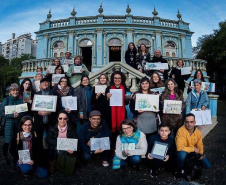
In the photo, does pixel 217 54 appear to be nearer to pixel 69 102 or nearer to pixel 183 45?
pixel 183 45

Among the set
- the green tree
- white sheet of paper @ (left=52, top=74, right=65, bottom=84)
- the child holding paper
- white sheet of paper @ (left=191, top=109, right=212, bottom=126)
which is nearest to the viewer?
the child holding paper

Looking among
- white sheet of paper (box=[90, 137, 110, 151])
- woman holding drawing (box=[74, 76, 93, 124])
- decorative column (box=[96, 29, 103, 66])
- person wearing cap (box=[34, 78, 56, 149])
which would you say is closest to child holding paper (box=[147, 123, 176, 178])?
white sheet of paper (box=[90, 137, 110, 151])

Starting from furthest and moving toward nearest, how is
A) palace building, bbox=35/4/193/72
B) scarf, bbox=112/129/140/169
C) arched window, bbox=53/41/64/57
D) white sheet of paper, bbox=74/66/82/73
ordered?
1. arched window, bbox=53/41/64/57
2. palace building, bbox=35/4/193/72
3. white sheet of paper, bbox=74/66/82/73
4. scarf, bbox=112/129/140/169

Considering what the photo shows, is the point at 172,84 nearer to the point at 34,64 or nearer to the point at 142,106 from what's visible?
the point at 142,106

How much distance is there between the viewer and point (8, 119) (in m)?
4.06

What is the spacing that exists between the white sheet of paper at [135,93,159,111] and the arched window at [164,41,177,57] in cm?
1557

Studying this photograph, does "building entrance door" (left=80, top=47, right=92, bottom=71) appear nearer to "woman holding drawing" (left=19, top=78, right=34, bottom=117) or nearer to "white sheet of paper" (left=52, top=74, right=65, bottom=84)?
"white sheet of paper" (left=52, top=74, right=65, bottom=84)

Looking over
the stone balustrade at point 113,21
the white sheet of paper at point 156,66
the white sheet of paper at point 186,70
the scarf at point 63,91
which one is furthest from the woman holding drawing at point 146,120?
the stone balustrade at point 113,21

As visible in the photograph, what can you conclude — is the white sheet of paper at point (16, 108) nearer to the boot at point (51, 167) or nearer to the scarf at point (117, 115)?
the boot at point (51, 167)

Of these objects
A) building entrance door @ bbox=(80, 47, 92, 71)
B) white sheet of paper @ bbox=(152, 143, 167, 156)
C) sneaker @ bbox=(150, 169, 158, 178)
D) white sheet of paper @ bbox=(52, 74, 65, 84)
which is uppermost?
building entrance door @ bbox=(80, 47, 92, 71)

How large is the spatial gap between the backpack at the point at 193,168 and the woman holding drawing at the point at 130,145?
31.9 inches

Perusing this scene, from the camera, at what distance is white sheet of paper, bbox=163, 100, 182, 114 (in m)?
3.95

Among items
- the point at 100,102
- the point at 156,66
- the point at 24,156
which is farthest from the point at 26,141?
the point at 156,66

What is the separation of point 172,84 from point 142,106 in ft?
2.90
